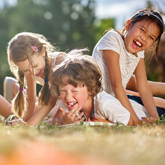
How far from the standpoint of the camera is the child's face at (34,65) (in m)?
3.73

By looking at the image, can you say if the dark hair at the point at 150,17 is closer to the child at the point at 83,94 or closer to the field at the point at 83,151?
the child at the point at 83,94

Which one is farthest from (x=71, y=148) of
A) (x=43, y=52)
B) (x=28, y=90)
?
(x=28, y=90)

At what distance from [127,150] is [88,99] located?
1812mm

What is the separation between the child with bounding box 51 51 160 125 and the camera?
2.97 m

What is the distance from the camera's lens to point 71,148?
4.88 ft

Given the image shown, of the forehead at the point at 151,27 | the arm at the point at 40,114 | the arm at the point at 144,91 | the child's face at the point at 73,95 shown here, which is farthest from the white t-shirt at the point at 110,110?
the forehead at the point at 151,27

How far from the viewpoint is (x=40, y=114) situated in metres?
3.38

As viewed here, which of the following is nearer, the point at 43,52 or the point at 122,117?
the point at 122,117

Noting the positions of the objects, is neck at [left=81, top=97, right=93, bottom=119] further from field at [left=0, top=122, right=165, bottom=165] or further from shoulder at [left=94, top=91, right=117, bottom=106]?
field at [left=0, top=122, right=165, bottom=165]

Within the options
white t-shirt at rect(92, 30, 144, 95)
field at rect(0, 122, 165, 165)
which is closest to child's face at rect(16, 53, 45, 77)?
white t-shirt at rect(92, 30, 144, 95)

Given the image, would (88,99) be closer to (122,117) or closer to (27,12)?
(122,117)

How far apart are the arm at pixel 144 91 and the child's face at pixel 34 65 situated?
1.49 m

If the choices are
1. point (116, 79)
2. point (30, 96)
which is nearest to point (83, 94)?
point (116, 79)

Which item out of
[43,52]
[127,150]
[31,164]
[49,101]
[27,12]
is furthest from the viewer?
[27,12]
